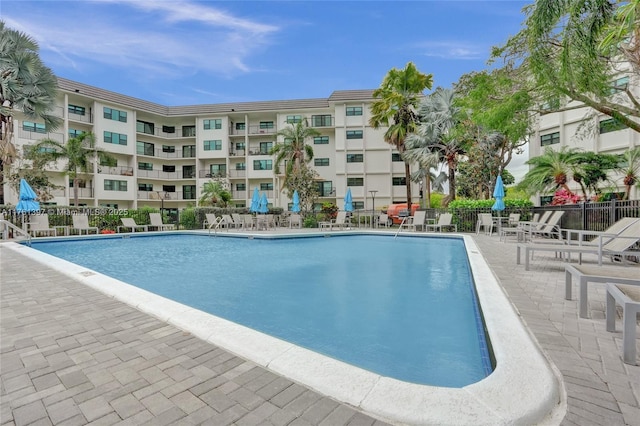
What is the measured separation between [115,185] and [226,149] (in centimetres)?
1078

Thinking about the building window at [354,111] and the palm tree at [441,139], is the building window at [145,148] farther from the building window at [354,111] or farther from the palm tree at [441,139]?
the palm tree at [441,139]

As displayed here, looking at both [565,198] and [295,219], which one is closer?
[565,198]

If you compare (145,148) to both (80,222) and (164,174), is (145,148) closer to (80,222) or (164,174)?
(164,174)

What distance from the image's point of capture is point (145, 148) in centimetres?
3450

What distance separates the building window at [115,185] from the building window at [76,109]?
637cm

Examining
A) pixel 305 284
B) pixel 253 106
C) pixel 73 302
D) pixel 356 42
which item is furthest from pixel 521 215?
pixel 253 106

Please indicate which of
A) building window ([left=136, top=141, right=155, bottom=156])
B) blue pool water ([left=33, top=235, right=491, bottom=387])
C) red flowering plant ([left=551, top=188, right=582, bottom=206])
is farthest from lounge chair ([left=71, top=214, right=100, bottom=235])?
red flowering plant ([left=551, top=188, right=582, bottom=206])

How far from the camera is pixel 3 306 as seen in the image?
3.73 metres

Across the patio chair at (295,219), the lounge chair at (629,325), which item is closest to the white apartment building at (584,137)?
the patio chair at (295,219)

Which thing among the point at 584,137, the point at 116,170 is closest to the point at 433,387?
the point at 584,137

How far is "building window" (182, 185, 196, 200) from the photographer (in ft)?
117

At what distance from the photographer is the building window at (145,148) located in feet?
111

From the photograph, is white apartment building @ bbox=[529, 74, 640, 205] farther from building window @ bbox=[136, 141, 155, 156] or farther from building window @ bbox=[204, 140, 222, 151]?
building window @ bbox=[136, 141, 155, 156]

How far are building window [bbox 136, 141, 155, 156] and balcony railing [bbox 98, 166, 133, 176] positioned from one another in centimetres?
235
